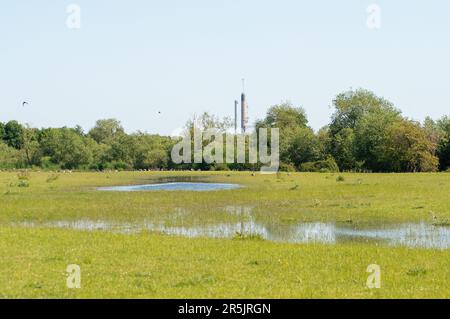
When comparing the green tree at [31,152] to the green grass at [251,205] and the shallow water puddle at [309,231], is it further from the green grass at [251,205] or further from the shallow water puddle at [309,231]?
the shallow water puddle at [309,231]

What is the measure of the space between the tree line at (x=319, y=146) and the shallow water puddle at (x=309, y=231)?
220 feet

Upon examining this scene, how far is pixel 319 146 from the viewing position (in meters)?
111

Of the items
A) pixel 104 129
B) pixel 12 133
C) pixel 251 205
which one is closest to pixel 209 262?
pixel 251 205

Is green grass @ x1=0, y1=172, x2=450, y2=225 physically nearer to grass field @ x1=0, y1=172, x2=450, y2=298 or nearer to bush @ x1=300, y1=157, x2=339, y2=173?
grass field @ x1=0, y1=172, x2=450, y2=298

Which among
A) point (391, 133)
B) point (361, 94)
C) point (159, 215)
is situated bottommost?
point (159, 215)

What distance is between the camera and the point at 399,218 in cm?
3028

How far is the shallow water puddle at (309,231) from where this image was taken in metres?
23.3

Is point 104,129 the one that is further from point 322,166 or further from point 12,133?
point 322,166

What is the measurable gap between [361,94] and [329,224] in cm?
9930

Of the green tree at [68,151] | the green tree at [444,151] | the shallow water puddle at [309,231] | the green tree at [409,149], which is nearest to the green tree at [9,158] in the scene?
the green tree at [68,151]

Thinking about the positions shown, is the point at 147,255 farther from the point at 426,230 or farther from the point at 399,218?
the point at 399,218

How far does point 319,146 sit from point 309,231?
86.0 meters
